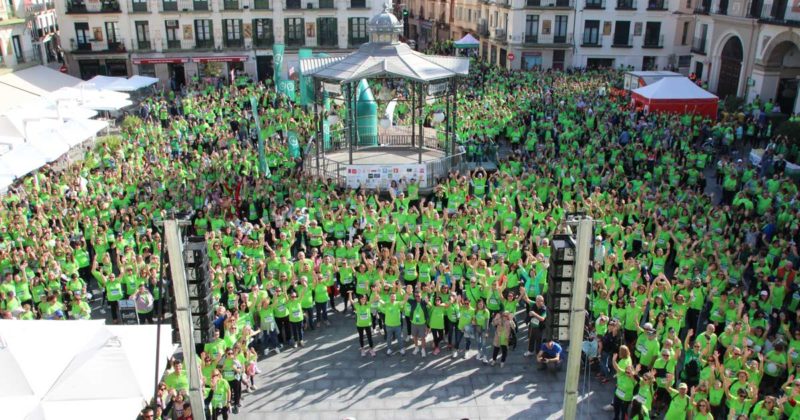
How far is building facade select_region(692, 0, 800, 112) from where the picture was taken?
30641 millimetres

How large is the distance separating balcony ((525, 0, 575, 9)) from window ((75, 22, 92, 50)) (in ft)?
96.6

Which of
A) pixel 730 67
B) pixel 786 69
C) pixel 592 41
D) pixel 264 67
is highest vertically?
pixel 592 41

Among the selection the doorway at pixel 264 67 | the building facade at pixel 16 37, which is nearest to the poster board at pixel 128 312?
the building facade at pixel 16 37

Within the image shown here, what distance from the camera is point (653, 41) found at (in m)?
47.7

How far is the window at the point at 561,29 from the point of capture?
47.0 meters

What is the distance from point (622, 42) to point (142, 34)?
33.0 metres

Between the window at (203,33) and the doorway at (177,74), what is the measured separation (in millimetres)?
2356

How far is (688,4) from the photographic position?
47562mm

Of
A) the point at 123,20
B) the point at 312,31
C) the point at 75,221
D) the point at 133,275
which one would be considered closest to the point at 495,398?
the point at 133,275

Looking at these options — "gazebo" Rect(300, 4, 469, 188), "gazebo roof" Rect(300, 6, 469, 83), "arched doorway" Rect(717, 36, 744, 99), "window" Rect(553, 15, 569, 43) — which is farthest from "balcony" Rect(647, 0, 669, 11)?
"gazebo roof" Rect(300, 6, 469, 83)

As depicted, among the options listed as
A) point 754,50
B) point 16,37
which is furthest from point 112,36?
point 754,50

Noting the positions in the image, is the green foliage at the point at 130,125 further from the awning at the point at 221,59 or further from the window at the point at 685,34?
the window at the point at 685,34

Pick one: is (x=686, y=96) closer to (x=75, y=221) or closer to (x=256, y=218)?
(x=256, y=218)

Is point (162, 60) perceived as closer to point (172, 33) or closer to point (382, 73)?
point (172, 33)
